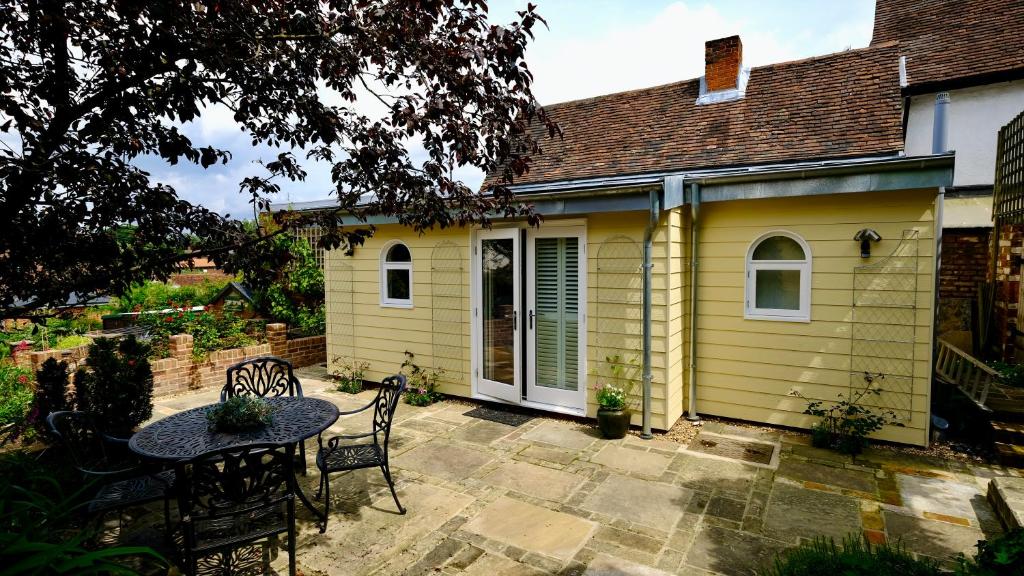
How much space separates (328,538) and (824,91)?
9445mm

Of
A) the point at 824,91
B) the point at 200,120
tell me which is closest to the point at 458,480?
the point at 200,120

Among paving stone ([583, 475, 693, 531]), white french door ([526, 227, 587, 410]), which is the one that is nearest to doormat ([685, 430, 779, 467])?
paving stone ([583, 475, 693, 531])

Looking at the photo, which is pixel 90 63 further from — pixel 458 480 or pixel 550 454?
pixel 550 454

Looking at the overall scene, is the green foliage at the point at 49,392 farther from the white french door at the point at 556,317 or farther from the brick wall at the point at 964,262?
the brick wall at the point at 964,262

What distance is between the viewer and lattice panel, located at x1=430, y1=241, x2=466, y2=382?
281 inches

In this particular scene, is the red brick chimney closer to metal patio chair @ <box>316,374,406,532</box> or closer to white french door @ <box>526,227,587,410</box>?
white french door @ <box>526,227,587,410</box>

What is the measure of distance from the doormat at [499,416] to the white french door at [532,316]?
0.61 feet

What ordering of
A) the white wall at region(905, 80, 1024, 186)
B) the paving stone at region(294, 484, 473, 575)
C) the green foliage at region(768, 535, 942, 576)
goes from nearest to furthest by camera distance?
the green foliage at region(768, 535, 942, 576), the paving stone at region(294, 484, 473, 575), the white wall at region(905, 80, 1024, 186)

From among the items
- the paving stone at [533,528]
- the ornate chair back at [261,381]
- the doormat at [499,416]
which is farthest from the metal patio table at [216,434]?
the doormat at [499,416]

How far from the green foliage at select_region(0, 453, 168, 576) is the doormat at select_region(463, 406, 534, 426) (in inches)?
145

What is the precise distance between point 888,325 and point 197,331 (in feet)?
31.7

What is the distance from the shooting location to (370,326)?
26.5 feet

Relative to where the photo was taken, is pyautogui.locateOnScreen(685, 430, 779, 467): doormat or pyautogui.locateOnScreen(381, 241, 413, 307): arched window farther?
pyautogui.locateOnScreen(381, 241, 413, 307): arched window

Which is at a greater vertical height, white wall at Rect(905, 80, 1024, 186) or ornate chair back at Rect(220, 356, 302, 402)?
white wall at Rect(905, 80, 1024, 186)
